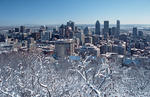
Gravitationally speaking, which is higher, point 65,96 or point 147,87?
point 65,96

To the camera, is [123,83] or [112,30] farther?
[112,30]

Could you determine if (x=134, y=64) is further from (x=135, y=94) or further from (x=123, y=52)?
(x=123, y=52)

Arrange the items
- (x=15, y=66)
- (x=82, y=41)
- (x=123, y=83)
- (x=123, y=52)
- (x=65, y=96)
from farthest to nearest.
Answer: (x=82, y=41)
(x=123, y=52)
(x=15, y=66)
(x=123, y=83)
(x=65, y=96)

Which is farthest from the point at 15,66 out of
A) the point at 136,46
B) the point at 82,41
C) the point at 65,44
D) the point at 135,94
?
the point at 82,41

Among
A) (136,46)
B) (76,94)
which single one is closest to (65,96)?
(76,94)

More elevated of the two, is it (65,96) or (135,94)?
(65,96)

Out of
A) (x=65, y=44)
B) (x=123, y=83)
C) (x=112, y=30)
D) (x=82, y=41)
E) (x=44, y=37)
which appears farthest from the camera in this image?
(x=112, y=30)

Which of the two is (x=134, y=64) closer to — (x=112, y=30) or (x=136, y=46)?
(x=136, y=46)

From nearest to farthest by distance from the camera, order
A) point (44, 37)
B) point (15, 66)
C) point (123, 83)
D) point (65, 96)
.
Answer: point (65, 96), point (123, 83), point (15, 66), point (44, 37)

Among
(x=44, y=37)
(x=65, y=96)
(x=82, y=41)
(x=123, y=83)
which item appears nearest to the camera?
(x=65, y=96)
